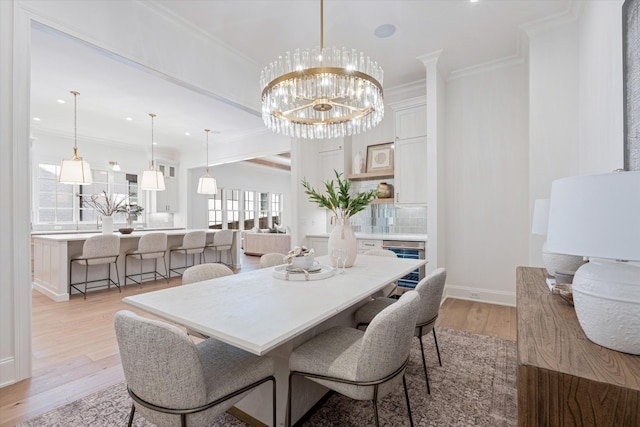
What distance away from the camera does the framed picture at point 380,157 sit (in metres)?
4.69

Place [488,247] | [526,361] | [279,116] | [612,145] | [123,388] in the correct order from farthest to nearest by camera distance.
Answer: [488,247] → [279,116] → [123,388] → [612,145] → [526,361]

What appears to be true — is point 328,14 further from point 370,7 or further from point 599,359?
point 599,359

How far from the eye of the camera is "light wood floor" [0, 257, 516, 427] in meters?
1.98

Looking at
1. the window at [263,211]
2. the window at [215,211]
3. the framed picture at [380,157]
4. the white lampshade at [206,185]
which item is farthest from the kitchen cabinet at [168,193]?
the framed picture at [380,157]

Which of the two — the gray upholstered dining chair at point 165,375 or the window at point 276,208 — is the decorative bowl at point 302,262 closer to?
the gray upholstered dining chair at point 165,375

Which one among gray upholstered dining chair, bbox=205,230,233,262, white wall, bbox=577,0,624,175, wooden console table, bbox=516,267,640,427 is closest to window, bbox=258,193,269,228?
gray upholstered dining chair, bbox=205,230,233,262

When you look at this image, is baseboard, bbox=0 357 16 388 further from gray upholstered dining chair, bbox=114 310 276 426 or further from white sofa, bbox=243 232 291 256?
white sofa, bbox=243 232 291 256

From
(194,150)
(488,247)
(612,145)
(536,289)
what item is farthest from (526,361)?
(194,150)

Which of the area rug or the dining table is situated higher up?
the dining table

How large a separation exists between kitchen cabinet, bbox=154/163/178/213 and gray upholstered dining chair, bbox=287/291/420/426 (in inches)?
297

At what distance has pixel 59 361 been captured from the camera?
2.47 metres

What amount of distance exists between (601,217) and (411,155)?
11.9 feet

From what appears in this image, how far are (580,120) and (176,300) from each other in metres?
3.63

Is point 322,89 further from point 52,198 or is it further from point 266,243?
point 52,198
